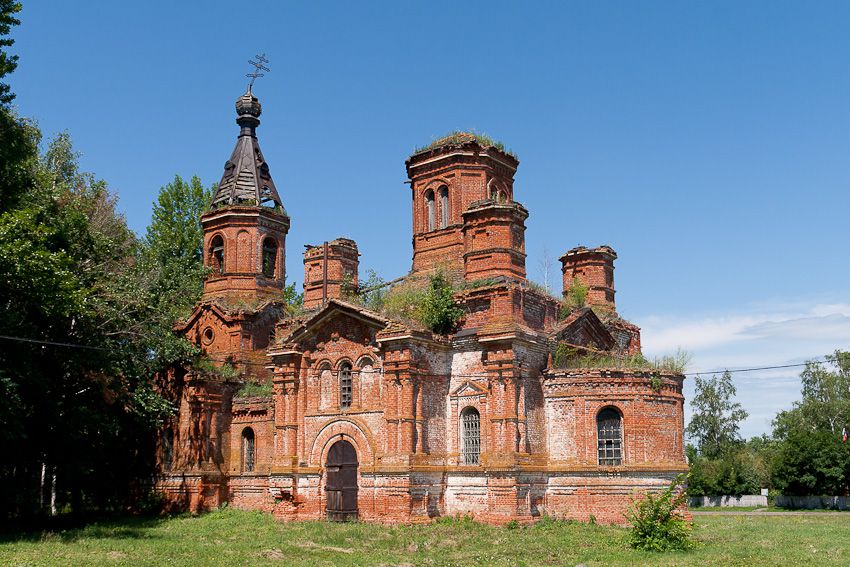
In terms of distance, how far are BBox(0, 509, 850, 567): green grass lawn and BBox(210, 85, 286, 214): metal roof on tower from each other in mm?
12135

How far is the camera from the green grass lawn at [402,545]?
53.0ft

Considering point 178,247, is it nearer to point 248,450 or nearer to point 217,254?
point 217,254

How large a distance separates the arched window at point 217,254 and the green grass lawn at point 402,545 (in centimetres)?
1023

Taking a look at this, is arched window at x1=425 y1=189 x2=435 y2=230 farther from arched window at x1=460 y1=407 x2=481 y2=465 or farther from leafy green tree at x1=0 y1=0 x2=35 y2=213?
leafy green tree at x1=0 y1=0 x2=35 y2=213

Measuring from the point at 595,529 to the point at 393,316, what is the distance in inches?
297

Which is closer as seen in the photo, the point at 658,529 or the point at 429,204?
the point at 658,529

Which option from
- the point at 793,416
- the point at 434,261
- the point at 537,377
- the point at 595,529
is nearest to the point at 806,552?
the point at 595,529

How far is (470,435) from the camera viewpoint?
2225cm

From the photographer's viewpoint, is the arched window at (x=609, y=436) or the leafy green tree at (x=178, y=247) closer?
the arched window at (x=609, y=436)

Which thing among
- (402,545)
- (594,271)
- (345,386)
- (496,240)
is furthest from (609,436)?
(594,271)

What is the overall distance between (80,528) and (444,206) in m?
14.3

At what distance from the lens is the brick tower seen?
26.5 meters

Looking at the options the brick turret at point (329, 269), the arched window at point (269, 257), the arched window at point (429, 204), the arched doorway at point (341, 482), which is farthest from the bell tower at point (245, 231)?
the arched doorway at point (341, 482)

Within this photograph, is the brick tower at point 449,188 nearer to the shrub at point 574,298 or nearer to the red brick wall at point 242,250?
the shrub at point 574,298
